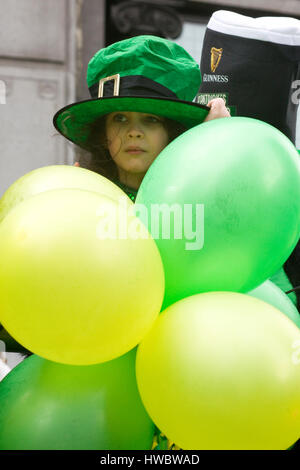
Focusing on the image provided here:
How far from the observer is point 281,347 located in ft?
3.07

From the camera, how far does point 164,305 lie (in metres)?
1.10

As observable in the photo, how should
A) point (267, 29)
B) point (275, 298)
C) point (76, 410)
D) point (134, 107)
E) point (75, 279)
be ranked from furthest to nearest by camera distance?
point (267, 29) → point (134, 107) → point (275, 298) → point (76, 410) → point (75, 279)

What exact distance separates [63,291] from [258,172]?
443 millimetres

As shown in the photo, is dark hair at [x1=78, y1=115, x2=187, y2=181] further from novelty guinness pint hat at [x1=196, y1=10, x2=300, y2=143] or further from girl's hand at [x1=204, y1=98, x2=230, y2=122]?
novelty guinness pint hat at [x1=196, y1=10, x2=300, y2=143]

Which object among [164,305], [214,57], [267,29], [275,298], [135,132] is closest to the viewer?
[164,305]

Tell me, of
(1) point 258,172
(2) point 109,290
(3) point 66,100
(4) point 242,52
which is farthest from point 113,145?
(3) point 66,100

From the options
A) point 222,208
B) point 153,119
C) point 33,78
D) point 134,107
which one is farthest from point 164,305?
point 33,78

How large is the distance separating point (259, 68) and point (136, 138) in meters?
0.60

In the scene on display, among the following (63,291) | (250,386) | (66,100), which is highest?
(63,291)

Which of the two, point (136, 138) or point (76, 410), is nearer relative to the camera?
point (76, 410)

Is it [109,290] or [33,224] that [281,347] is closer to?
[109,290]

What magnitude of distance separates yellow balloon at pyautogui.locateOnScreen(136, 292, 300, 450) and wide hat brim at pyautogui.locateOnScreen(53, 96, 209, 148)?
644mm

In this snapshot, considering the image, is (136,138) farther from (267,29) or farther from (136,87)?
(267,29)

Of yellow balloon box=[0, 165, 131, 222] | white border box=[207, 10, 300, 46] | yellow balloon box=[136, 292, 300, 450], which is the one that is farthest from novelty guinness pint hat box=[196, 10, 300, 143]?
yellow balloon box=[136, 292, 300, 450]
